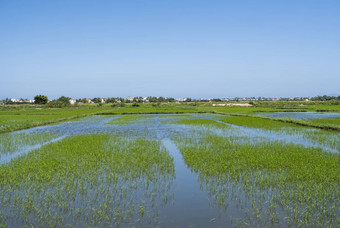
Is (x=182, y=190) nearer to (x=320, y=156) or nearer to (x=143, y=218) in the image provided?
(x=143, y=218)

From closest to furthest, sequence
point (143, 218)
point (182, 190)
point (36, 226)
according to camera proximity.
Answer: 1. point (36, 226)
2. point (143, 218)
3. point (182, 190)

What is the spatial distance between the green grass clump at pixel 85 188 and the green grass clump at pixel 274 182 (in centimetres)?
118

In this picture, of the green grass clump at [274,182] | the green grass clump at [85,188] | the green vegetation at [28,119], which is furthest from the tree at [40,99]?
the green grass clump at [274,182]

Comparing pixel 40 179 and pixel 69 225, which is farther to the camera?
pixel 40 179

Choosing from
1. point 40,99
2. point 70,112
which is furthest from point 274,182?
point 40,99

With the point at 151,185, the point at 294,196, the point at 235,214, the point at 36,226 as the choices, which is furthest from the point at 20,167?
the point at 294,196

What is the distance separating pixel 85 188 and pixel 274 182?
4297 mm

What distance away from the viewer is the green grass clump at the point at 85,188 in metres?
3.82

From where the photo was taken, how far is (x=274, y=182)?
515 centimetres

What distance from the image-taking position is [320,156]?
7.25m

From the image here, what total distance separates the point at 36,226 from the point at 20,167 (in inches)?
143

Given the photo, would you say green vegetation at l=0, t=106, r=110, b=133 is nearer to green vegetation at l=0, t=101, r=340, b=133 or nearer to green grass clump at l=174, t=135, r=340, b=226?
green vegetation at l=0, t=101, r=340, b=133

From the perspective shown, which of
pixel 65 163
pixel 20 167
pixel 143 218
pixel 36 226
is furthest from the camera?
pixel 65 163

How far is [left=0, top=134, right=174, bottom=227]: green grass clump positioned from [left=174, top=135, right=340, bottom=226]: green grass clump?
1178 millimetres
